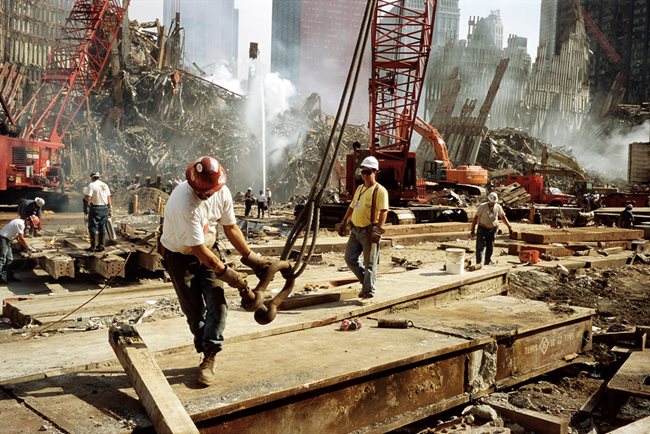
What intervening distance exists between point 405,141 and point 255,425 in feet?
57.1

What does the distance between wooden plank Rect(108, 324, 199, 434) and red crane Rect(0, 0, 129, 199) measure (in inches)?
788

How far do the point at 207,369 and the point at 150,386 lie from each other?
20.5 inches

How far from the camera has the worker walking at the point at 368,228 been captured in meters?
6.59

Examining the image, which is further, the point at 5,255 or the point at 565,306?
the point at 5,255

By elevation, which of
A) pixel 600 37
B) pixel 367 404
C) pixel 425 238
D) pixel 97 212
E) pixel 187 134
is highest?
pixel 600 37

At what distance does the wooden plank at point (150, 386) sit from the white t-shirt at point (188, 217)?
0.68 meters

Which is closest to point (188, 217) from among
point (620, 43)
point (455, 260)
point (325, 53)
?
point (455, 260)

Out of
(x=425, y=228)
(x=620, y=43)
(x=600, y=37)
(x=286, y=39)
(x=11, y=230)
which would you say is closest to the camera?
(x=11, y=230)

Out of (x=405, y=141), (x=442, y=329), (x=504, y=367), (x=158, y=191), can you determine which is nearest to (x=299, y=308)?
(x=442, y=329)

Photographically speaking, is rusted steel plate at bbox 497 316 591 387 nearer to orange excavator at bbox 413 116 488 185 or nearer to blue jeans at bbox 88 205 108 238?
blue jeans at bbox 88 205 108 238

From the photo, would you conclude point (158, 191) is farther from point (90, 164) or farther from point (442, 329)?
point (442, 329)

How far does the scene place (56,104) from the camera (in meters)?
31.8

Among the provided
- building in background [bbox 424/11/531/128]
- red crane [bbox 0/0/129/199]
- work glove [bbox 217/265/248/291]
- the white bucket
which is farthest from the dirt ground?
building in background [bbox 424/11/531/128]

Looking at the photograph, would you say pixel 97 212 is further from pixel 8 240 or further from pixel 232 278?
pixel 232 278
